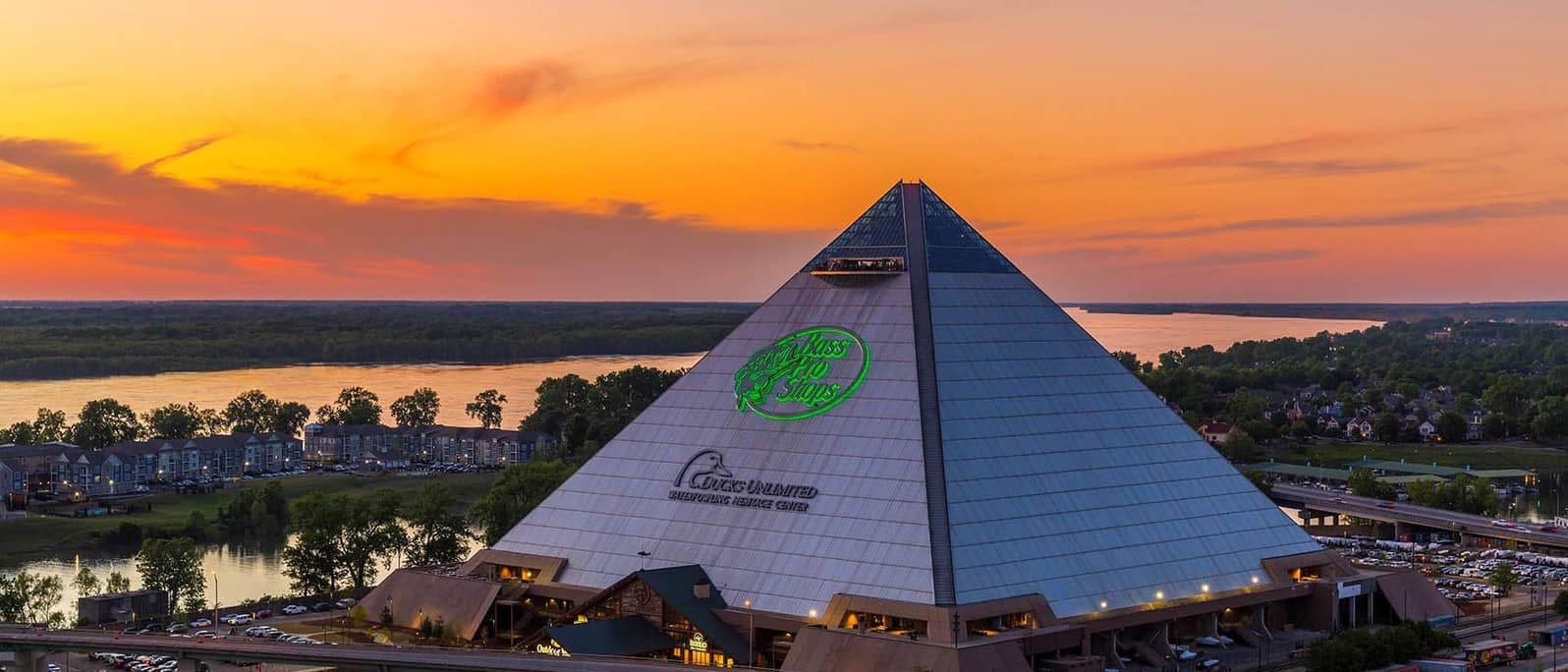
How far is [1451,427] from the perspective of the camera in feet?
629

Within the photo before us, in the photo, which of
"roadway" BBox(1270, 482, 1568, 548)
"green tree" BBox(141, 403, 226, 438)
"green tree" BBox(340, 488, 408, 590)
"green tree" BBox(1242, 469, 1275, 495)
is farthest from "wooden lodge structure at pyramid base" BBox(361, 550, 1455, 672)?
"green tree" BBox(141, 403, 226, 438)

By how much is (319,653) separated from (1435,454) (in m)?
147

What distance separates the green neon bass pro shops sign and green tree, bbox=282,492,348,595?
90.5 ft

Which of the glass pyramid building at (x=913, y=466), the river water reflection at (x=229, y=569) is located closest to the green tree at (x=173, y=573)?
the river water reflection at (x=229, y=569)

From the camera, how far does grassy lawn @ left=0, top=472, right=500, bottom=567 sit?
369 ft

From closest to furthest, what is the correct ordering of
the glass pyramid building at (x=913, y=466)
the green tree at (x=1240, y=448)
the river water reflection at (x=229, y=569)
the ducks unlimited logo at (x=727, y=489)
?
the glass pyramid building at (x=913, y=466) → the ducks unlimited logo at (x=727, y=489) → the river water reflection at (x=229, y=569) → the green tree at (x=1240, y=448)

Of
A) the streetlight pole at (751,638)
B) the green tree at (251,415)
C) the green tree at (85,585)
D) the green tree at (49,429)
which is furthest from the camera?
the green tree at (251,415)

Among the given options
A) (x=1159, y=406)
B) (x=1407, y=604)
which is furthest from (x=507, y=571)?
(x=1407, y=604)

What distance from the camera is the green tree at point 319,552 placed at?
8669 cm

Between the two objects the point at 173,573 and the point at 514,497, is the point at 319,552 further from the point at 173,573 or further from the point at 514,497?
the point at 514,497

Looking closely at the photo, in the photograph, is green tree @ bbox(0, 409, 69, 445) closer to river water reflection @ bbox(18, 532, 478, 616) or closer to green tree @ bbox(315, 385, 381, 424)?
green tree @ bbox(315, 385, 381, 424)

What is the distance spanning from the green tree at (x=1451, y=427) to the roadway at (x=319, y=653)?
15578cm

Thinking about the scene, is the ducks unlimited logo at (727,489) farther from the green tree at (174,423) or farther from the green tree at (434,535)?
the green tree at (174,423)

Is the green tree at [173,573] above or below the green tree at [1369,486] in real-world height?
below
